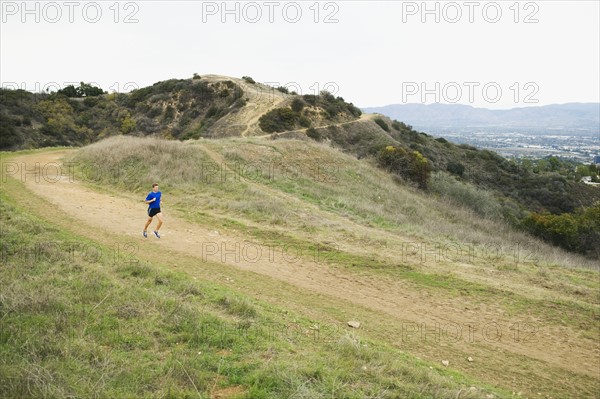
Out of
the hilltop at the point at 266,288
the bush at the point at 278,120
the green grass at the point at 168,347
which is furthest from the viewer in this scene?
the bush at the point at 278,120

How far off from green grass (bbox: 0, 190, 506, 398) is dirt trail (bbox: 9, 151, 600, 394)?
1695 mm

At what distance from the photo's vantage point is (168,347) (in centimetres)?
581

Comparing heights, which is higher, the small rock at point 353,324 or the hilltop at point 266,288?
the hilltop at point 266,288

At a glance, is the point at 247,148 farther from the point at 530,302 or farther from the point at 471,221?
the point at 530,302

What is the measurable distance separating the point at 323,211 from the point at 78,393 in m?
12.8

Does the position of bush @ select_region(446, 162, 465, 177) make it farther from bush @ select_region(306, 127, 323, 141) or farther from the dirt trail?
the dirt trail

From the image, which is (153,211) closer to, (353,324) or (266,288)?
(266,288)

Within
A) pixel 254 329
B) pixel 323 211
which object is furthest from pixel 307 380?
pixel 323 211

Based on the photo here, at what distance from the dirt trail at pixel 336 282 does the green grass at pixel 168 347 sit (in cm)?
170

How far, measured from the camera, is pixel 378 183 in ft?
83.1

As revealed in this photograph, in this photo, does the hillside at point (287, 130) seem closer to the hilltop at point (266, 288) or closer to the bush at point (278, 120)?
the bush at point (278, 120)

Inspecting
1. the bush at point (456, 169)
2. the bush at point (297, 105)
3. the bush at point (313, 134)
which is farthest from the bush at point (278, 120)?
the bush at point (456, 169)

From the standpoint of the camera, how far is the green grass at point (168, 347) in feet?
16.0

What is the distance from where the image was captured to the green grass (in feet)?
16.0
